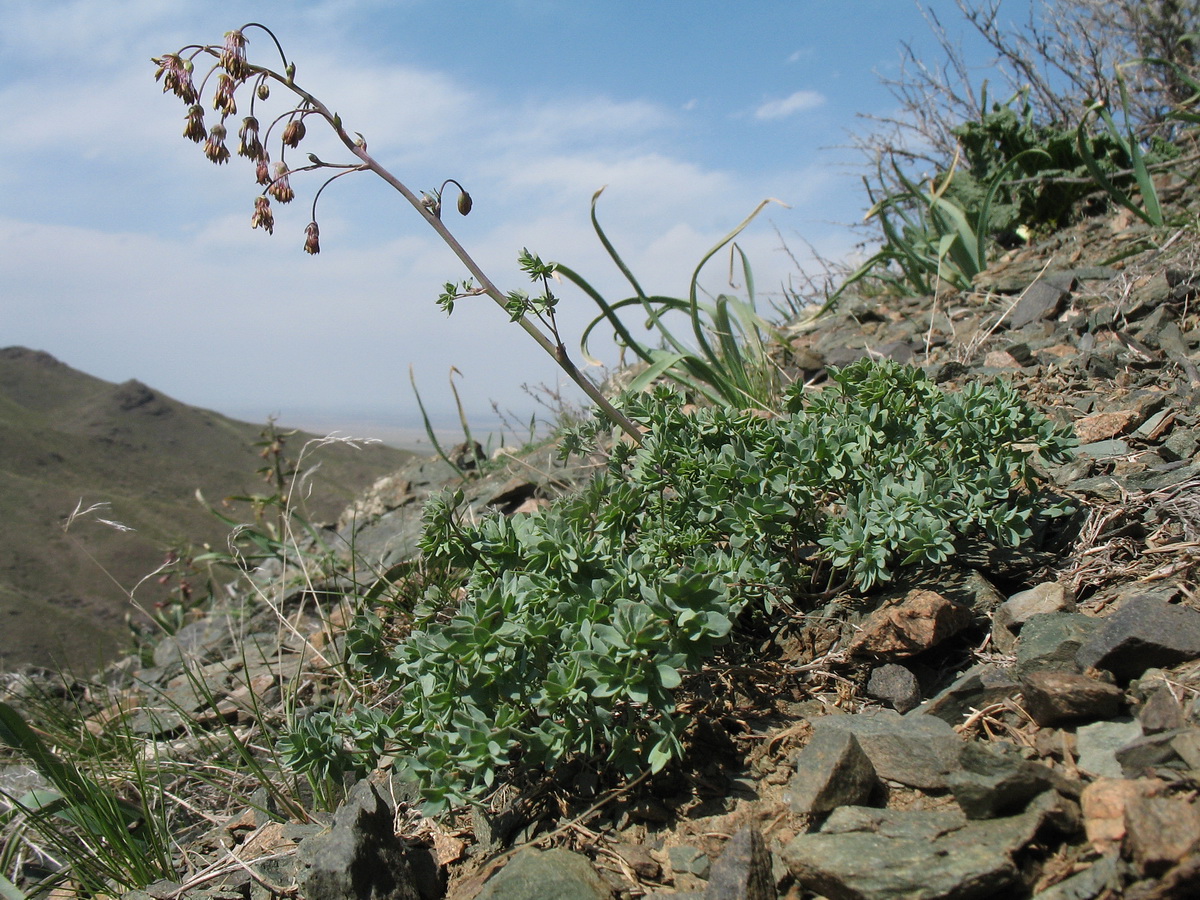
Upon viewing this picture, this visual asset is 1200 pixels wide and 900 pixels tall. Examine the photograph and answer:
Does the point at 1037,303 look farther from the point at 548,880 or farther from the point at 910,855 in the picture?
the point at 548,880

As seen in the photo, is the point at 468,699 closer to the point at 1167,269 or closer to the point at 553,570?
the point at 553,570

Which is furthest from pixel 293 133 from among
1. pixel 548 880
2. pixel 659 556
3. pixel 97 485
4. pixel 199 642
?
pixel 97 485

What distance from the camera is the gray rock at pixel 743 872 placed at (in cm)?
149

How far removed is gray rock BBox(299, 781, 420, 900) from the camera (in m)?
1.76

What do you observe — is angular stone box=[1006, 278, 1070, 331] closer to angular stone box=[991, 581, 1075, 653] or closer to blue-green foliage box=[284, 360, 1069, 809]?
blue-green foliage box=[284, 360, 1069, 809]

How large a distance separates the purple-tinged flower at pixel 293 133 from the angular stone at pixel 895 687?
2.10 metres

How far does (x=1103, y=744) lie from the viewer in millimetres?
1646

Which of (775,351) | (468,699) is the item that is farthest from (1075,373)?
(468,699)

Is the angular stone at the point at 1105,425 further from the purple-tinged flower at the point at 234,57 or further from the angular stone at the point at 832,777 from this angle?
the purple-tinged flower at the point at 234,57

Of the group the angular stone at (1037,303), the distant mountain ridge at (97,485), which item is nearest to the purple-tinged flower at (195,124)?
the angular stone at (1037,303)

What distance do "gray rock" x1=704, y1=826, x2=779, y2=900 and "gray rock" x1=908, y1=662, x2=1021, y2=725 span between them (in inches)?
21.8

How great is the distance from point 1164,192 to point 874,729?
16.7 feet

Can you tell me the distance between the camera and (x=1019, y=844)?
1.41 meters

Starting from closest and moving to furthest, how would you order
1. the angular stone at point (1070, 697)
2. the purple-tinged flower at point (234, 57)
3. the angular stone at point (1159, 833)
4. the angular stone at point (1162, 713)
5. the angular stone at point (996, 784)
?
the angular stone at point (1159, 833) → the angular stone at point (996, 784) → the angular stone at point (1162, 713) → the angular stone at point (1070, 697) → the purple-tinged flower at point (234, 57)
